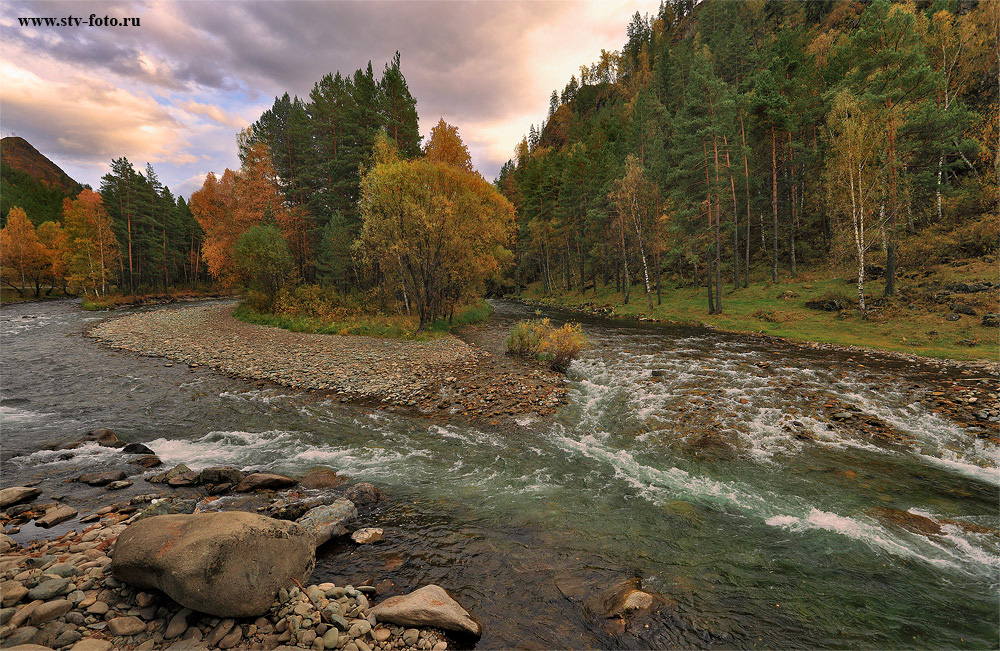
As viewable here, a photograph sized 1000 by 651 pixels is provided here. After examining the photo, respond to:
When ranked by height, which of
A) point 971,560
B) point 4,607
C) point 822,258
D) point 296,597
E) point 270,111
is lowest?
point 971,560

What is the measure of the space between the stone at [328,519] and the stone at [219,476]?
2949 mm

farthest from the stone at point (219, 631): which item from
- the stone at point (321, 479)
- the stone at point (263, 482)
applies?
the stone at point (263, 482)

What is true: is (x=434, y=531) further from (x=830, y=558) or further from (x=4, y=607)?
(x=830, y=558)

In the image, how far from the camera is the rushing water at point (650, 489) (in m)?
5.60

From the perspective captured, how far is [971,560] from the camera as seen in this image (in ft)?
21.5

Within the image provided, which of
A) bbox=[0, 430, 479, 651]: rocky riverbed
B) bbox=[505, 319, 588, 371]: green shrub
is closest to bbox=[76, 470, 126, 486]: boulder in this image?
bbox=[0, 430, 479, 651]: rocky riverbed

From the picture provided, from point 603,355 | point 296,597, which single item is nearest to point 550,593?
point 296,597

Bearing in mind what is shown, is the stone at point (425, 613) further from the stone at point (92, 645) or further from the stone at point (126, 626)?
the stone at point (92, 645)

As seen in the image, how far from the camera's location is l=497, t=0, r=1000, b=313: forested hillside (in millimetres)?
25125

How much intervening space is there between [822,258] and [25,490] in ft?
183

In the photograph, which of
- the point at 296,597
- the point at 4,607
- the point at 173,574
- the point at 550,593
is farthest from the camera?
the point at 550,593

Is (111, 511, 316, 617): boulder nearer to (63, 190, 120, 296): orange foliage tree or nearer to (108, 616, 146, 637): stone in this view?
(108, 616, 146, 637): stone

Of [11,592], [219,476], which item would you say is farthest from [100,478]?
[11,592]

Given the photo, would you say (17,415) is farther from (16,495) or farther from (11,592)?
(11,592)
